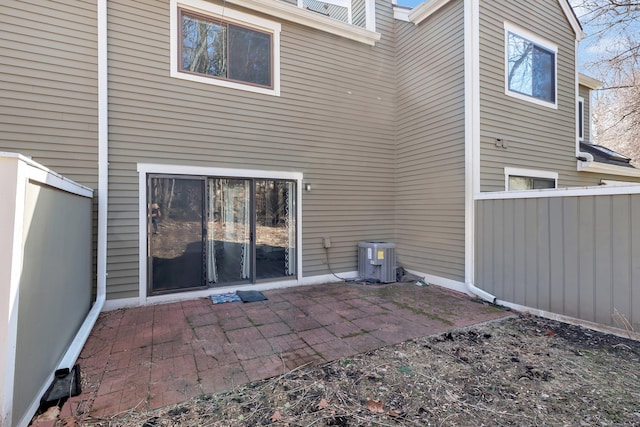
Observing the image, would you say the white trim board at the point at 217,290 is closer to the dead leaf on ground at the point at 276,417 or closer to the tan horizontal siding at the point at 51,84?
the tan horizontal siding at the point at 51,84

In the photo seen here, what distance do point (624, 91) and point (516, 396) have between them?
32.6 feet

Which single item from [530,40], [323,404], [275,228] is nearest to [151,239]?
[275,228]

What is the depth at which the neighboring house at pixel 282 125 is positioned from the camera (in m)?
4.04

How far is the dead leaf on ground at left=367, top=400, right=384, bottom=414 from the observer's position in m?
2.11

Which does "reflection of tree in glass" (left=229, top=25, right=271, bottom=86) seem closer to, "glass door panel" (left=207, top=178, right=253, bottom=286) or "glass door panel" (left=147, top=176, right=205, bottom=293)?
"glass door panel" (left=207, top=178, right=253, bottom=286)

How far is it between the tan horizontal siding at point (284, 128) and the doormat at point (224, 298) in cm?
107

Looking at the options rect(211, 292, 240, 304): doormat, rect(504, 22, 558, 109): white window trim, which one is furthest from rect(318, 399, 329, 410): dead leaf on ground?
rect(504, 22, 558, 109): white window trim

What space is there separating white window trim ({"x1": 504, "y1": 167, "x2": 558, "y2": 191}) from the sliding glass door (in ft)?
12.2

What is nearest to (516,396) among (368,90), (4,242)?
(4,242)

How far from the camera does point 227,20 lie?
16.1ft

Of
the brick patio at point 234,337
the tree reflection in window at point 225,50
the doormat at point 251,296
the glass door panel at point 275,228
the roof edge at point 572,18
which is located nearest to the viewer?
the brick patio at point 234,337

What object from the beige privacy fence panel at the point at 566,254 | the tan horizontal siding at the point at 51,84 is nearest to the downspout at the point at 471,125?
the beige privacy fence panel at the point at 566,254

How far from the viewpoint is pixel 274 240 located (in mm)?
5340

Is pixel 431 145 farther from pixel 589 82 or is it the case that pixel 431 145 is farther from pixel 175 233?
pixel 589 82
